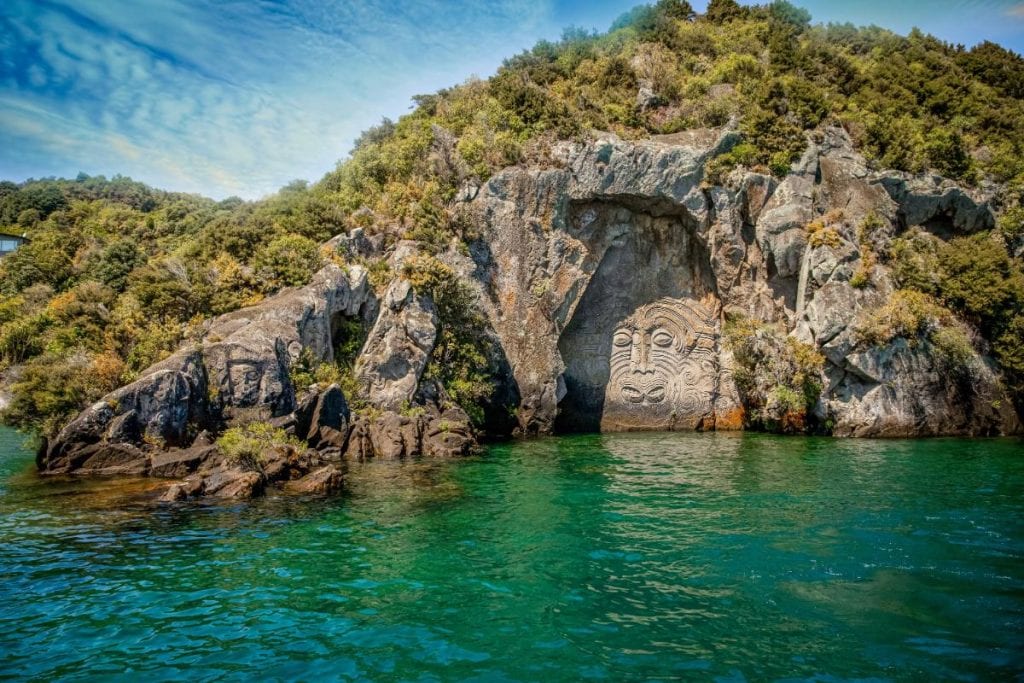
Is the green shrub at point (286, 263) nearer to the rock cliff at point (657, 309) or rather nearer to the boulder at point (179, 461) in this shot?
the rock cliff at point (657, 309)

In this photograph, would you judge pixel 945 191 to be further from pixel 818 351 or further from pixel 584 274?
pixel 584 274

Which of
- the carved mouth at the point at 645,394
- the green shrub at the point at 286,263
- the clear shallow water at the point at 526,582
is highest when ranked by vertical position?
the green shrub at the point at 286,263

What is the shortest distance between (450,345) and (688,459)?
12766 mm

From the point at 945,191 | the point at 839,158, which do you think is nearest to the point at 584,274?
the point at 839,158

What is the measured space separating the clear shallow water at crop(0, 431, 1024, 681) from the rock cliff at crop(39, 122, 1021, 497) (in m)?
9.70

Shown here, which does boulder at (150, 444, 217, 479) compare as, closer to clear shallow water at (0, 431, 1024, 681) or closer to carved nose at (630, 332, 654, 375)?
clear shallow water at (0, 431, 1024, 681)

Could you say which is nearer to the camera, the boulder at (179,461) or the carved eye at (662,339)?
the boulder at (179,461)

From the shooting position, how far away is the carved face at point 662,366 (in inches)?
1419

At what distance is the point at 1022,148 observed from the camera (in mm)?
37562

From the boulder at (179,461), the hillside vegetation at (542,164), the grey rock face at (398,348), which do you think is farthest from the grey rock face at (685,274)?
the boulder at (179,461)

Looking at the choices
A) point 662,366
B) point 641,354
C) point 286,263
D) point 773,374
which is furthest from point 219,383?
point 773,374

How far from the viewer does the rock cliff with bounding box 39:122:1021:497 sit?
2800cm

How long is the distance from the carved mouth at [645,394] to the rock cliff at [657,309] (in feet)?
0.28

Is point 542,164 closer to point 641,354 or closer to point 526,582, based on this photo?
point 641,354
